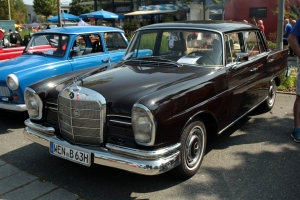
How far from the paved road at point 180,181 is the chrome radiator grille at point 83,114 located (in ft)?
1.83

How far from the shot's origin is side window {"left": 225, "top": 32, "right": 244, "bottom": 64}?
13.7 ft

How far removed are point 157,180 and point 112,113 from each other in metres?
1.01

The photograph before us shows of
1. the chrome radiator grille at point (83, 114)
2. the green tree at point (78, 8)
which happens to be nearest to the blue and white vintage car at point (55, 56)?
the chrome radiator grille at point (83, 114)

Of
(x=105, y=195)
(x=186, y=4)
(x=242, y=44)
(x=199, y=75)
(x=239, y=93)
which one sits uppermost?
(x=186, y=4)

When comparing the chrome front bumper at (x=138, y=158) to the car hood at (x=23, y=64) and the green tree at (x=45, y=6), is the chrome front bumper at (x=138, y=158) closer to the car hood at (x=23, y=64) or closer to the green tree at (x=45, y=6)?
the car hood at (x=23, y=64)

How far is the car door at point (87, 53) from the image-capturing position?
6328mm

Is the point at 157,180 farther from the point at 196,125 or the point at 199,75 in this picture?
the point at 199,75

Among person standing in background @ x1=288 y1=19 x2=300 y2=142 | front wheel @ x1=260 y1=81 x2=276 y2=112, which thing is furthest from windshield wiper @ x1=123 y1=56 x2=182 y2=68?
front wheel @ x1=260 y1=81 x2=276 y2=112

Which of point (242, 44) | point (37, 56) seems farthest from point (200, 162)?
point (37, 56)

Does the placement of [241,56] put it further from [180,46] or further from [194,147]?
[194,147]

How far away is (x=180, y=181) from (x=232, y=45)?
6.64ft

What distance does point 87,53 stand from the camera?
6.66 m

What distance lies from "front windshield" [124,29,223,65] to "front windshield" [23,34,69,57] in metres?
2.13

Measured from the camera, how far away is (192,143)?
3492 mm
